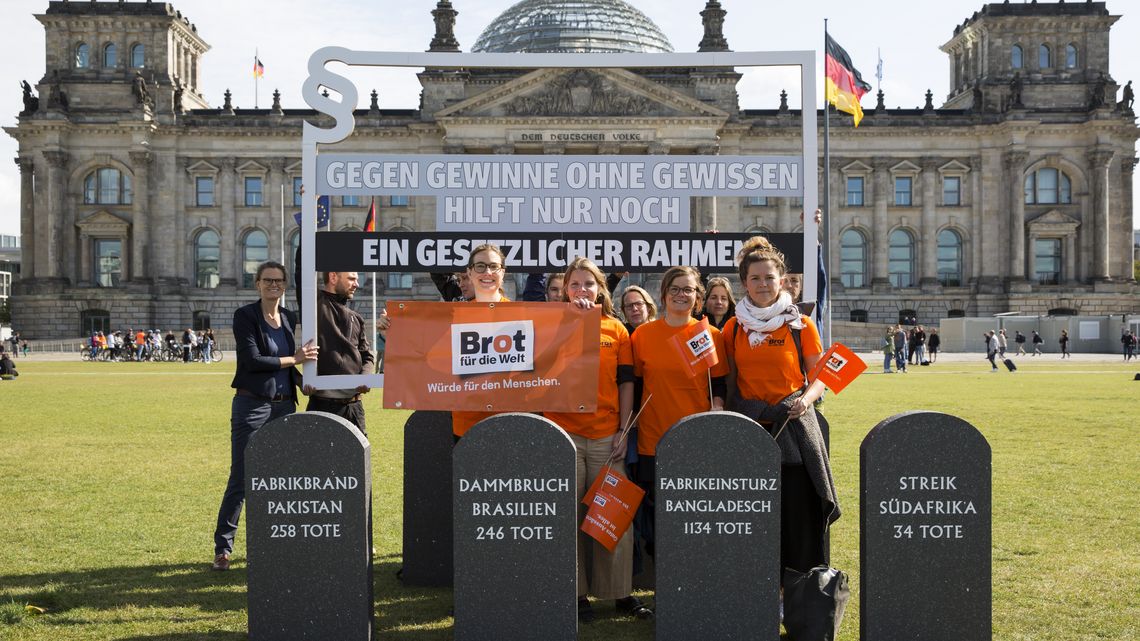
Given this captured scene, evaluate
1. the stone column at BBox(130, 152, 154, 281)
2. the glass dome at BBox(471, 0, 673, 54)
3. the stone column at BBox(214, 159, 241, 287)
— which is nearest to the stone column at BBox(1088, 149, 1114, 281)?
the glass dome at BBox(471, 0, 673, 54)

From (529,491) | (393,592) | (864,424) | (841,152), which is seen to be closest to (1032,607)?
(529,491)

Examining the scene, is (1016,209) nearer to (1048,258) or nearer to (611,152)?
(1048,258)

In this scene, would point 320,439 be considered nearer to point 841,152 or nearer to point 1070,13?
point 841,152

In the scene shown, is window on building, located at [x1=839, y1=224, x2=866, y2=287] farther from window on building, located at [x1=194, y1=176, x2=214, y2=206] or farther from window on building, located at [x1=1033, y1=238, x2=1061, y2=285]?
window on building, located at [x1=194, y1=176, x2=214, y2=206]

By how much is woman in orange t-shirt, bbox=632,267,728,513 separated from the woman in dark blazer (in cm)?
301

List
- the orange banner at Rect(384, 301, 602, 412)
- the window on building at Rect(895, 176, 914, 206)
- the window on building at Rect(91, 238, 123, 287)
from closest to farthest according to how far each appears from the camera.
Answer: the orange banner at Rect(384, 301, 602, 412), the window on building at Rect(91, 238, 123, 287), the window on building at Rect(895, 176, 914, 206)

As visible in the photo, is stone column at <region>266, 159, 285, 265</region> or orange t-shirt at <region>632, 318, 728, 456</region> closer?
orange t-shirt at <region>632, 318, 728, 456</region>

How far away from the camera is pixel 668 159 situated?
7.97m

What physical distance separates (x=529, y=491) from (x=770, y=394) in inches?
73.5

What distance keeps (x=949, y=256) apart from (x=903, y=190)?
237 inches

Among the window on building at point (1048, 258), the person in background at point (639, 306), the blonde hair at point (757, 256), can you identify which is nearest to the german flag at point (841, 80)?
the person in background at point (639, 306)

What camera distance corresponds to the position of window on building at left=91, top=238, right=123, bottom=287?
72062 millimetres

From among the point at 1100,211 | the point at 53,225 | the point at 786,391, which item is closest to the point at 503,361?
the point at 786,391

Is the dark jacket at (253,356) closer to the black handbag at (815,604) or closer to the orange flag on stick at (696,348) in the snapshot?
the orange flag on stick at (696,348)
